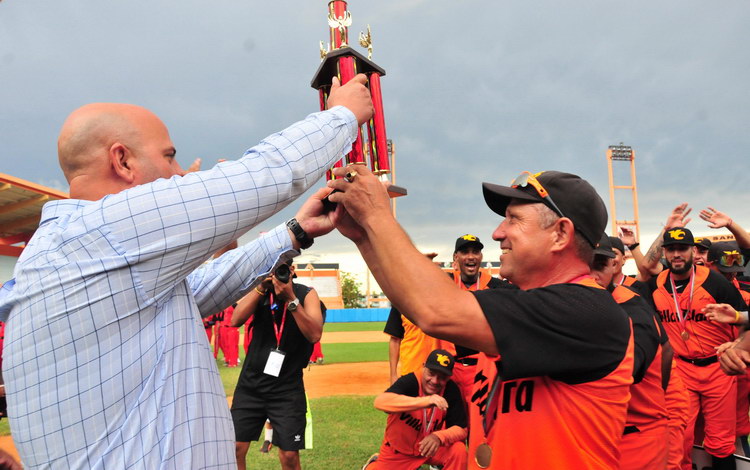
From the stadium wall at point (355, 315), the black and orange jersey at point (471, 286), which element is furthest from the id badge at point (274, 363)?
the stadium wall at point (355, 315)

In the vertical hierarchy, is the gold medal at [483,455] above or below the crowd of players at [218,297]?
below

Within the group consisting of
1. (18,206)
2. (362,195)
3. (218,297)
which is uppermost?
(18,206)

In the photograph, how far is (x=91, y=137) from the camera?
1615 millimetres

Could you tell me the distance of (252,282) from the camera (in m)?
2.31

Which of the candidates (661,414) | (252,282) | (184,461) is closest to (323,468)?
(661,414)

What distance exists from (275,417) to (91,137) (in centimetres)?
468

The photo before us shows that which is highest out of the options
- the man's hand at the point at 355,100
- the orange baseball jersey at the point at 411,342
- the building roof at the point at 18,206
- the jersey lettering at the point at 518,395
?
the building roof at the point at 18,206

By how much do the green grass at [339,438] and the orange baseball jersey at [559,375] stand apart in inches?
196

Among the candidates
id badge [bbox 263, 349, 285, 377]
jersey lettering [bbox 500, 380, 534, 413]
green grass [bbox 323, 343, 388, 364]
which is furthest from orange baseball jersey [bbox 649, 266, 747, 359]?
green grass [bbox 323, 343, 388, 364]

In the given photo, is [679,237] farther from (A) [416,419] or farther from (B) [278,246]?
(B) [278,246]

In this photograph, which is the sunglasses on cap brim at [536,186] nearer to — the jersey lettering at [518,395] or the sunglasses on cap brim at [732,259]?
the jersey lettering at [518,395]

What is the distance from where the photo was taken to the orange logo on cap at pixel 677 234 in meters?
7.01

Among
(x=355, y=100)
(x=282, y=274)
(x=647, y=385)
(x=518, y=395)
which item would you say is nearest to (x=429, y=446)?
(x=282, y=274)

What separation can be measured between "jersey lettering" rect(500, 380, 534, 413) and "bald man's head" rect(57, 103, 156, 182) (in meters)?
1.59
